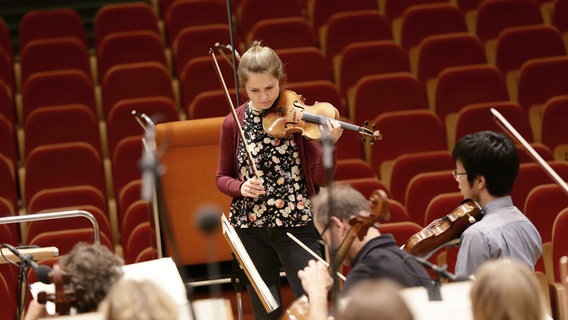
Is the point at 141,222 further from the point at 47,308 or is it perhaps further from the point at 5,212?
the point at 47,308

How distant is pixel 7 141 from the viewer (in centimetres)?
482

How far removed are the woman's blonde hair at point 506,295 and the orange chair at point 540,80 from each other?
323 centimetres

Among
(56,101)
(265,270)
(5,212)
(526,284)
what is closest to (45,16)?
(56,101)

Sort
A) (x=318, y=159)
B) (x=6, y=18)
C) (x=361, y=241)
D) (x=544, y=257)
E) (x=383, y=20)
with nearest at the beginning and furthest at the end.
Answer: (x=361, y=241) → (x=318, y=159) → (x=544, y=257) → (x=383, y=20) → (x=6, y=18)

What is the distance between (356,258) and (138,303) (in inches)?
33.2

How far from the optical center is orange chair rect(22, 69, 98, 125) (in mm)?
5078

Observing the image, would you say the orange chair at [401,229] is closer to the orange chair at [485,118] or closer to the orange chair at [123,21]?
the orange chair at [485,118]

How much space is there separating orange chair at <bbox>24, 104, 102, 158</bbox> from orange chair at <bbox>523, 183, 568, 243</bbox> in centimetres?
215

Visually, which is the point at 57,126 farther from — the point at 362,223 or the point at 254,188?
the point at 362,223

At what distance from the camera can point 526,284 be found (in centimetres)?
181

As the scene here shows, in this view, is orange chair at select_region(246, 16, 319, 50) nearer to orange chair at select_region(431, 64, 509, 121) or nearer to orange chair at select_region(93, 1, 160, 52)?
orange chair at select_region(93, 1, 160, 52)

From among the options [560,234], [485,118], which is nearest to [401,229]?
[560,234]

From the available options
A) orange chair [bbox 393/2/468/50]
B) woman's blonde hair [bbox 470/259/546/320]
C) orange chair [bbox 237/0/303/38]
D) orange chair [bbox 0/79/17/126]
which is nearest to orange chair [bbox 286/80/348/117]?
orange chair [bbox 393/2/468/50]

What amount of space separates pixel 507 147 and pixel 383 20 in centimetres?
271
